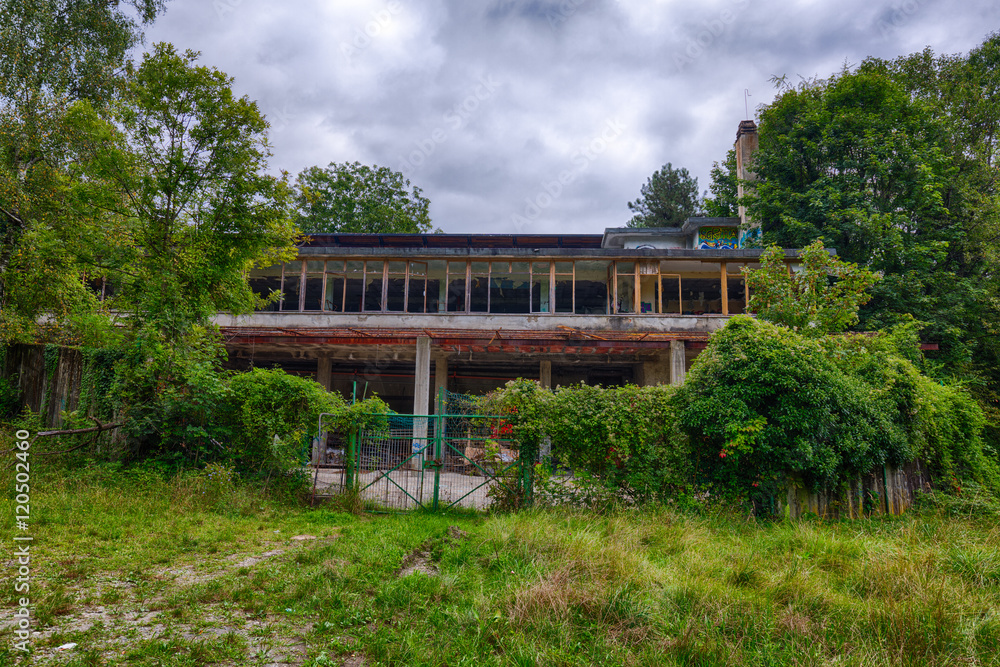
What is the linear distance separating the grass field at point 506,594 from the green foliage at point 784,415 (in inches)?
53.9

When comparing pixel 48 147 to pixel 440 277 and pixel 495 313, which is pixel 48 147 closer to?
pixel 440 277

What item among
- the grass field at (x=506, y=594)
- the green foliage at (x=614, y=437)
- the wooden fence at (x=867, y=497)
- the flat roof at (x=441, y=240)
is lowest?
the grass field at (x=506, y=594)

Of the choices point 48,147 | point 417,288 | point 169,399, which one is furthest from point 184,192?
point 417,288

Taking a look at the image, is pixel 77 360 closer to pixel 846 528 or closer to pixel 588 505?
pixel 588 505

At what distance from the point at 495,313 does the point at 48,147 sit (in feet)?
47.7

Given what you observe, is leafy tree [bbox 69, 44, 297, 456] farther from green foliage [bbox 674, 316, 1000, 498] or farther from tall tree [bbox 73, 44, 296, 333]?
green foliage [bbox 674, 316, 1000, 498]

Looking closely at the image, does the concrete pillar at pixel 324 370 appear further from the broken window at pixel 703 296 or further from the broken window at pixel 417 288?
the broken window at pixel 703 296

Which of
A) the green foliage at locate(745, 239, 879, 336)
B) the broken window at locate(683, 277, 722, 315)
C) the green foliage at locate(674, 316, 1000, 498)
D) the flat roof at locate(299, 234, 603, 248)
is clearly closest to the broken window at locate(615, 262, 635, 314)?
the broken window at locate(683, 277, 722, 315)

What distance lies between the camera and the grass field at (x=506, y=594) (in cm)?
421

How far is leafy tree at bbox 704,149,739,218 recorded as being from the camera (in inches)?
1249

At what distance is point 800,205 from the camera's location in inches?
938

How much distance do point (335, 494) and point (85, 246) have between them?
7568 millimetres

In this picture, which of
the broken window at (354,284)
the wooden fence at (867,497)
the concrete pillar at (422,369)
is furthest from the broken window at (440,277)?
the wooden fence at (867,497)

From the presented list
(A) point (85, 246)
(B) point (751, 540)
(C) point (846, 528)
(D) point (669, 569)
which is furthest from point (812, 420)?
(A) point (85, 246)
